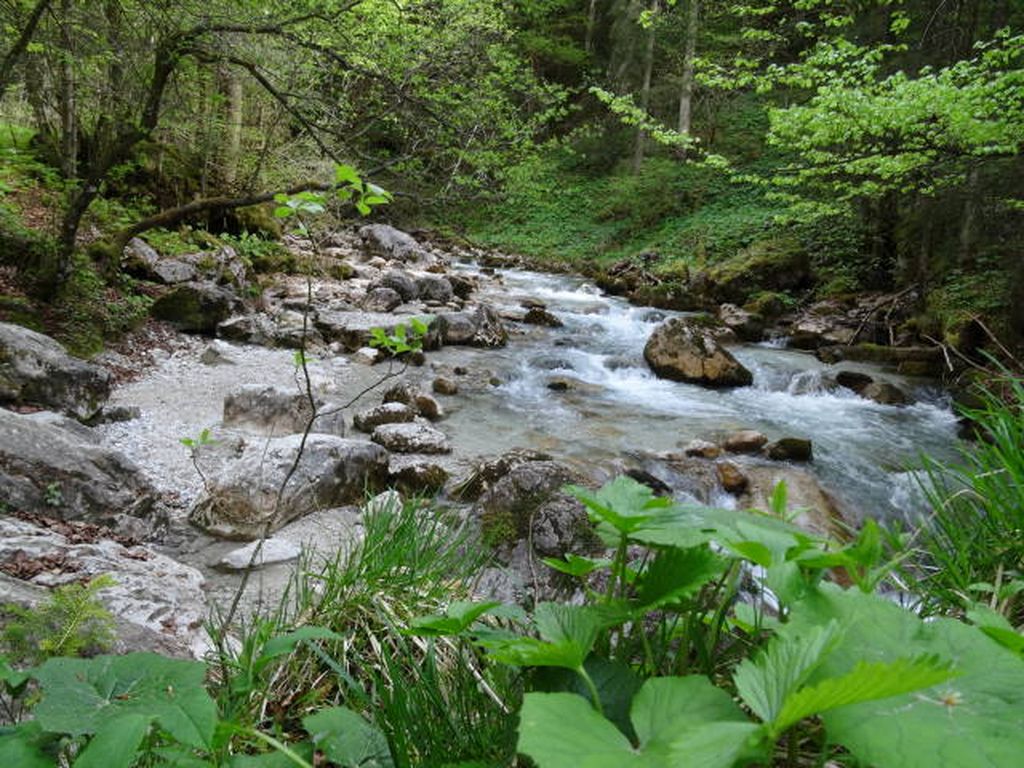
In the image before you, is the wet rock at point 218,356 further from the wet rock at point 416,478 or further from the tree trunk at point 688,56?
the tree trunk at point 688,56

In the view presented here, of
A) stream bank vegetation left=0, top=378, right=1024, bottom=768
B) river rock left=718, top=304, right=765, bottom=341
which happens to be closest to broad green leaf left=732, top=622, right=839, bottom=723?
stream bank vegetation left=0, top=378, right=1024, bottom=768

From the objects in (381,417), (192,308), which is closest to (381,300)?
(192,308)

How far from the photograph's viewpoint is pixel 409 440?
6477mm

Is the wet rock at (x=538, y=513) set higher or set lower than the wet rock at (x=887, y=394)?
lower

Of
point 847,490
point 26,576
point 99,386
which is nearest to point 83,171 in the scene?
point 99,386

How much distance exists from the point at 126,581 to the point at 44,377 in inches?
136

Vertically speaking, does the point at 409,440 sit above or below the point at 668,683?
below

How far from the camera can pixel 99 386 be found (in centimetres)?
584

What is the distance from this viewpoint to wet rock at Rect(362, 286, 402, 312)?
493 inches

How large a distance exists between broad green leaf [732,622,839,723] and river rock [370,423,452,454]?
597cm

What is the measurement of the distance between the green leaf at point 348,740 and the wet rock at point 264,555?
3157 mm

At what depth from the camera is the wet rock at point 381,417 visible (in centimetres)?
691

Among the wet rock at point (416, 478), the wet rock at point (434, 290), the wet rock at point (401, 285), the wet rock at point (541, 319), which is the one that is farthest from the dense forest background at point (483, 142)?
the wet rock at point (541, 319)

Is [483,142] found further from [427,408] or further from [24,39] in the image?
[24,39]
